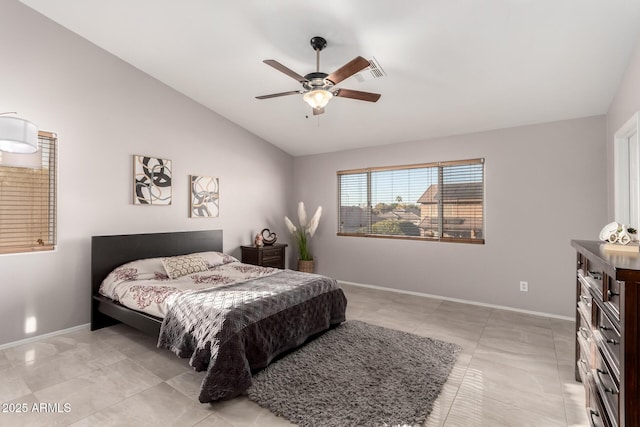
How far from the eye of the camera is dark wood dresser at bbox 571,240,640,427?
1.08m

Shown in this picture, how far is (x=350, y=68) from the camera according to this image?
88.0 inches

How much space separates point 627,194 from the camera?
2840mm

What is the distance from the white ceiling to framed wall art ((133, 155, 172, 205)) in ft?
3.49

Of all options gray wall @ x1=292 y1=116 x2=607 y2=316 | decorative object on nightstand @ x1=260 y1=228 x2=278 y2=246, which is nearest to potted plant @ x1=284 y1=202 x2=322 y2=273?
decorative object on nightstand @ x1=260 y1=228 x2=278 y2=246

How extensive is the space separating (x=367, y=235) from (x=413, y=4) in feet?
11.2

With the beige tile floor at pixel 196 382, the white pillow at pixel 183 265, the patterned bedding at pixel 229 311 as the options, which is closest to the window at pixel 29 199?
the patterned bedding at pixel 229 311

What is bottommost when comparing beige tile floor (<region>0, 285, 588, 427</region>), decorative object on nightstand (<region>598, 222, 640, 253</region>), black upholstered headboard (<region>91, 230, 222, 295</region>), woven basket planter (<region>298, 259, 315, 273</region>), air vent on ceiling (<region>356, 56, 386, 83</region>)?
beige tile floor (<region>0, 285, 588, 427</region>)

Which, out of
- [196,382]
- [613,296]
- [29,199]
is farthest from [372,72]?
[29,199]

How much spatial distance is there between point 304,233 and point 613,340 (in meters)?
4.55

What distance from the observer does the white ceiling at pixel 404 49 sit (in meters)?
2.31

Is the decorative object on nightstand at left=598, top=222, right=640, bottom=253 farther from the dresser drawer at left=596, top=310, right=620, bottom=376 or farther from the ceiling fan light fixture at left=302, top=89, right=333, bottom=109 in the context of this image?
the ceiling fan light fixture at left=302, top=89, right=333, bottom=109

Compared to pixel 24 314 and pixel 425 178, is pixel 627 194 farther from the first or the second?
pixel 24 314

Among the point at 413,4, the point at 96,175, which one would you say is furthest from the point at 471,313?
the point at 96,175

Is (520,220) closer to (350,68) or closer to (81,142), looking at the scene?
(350,68)
